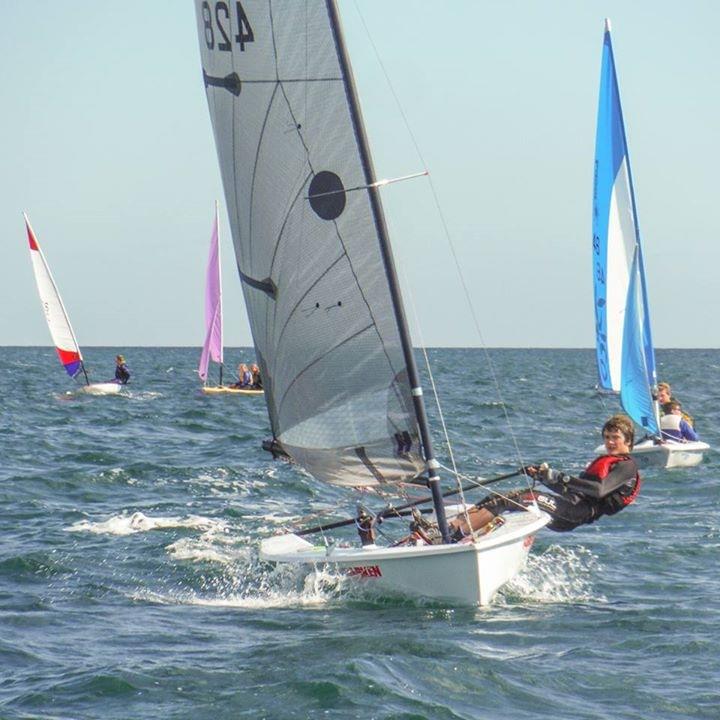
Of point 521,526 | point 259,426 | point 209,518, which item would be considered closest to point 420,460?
point 521,526

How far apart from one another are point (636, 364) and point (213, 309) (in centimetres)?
2111

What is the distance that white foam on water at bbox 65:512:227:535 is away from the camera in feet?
45.9

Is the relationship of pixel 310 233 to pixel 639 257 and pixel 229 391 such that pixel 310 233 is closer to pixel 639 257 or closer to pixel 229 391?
pixel 639 257

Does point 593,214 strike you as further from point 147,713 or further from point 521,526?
point 147,713

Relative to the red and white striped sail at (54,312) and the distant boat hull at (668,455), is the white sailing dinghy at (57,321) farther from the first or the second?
the distant boat hull at (668,455)

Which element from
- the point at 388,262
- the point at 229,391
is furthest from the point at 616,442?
the point at 229,391

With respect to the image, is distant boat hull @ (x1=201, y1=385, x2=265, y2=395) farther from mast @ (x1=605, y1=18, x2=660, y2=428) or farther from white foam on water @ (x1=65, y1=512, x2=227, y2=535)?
white foam on water @ (x1=65, y1=512, x2=227, y2=535)

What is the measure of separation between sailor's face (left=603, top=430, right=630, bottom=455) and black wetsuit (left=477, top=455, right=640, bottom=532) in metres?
0.05

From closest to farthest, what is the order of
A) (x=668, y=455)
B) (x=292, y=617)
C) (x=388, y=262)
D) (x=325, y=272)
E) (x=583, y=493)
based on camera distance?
1. (x=388, y=262)
2. (x=292, y=617)
3. (x=325, y=272)
4. (x=583, y=493)
5. (x=668, y=455)

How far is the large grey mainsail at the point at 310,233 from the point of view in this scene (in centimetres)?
1012

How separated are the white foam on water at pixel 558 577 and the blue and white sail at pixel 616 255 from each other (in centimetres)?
988

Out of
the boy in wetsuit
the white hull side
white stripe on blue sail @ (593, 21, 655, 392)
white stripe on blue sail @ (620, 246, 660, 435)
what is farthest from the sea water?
the white hull side

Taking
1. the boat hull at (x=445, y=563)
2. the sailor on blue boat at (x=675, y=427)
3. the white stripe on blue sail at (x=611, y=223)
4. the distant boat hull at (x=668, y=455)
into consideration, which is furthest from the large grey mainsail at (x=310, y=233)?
the white stripe on blue sail at (x=611, y=223)

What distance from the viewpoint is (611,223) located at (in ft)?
75.7
